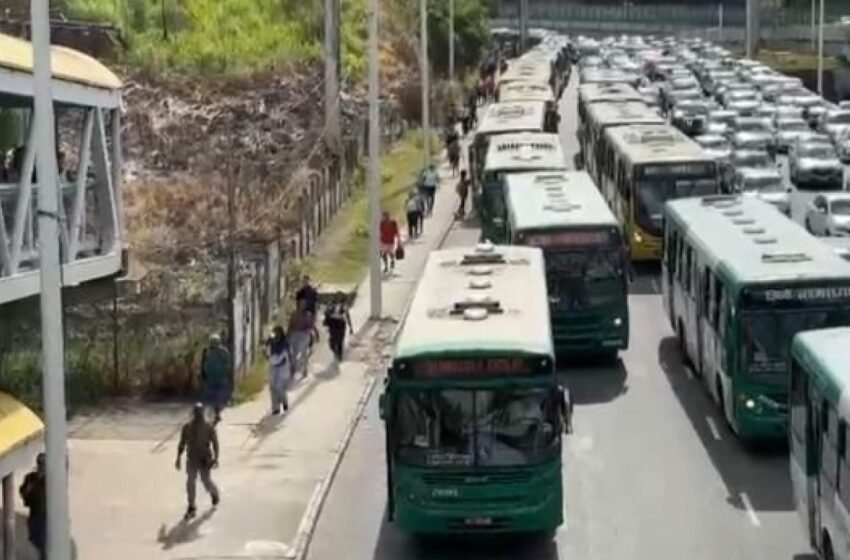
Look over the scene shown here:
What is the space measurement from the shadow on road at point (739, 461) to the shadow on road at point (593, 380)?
101 cm

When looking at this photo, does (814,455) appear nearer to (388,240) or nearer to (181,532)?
(181,532)

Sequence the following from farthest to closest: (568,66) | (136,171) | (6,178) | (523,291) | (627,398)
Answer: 1. (568,66)
2. (136,171)
3. (627,398)
4. (523,291)
5. (6,178)

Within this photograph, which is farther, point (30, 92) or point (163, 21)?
point (163, 21)

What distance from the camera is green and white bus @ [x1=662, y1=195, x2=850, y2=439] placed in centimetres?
2394

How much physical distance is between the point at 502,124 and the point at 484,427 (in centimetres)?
3586

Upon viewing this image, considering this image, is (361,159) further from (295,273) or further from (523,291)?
(523,291)

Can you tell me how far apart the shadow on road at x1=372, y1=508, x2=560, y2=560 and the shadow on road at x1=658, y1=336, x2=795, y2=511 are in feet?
9.47

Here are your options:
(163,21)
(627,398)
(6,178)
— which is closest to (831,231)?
(627,398)

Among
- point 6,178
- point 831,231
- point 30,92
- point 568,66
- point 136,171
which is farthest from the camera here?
point 568,66

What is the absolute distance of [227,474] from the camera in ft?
81.9

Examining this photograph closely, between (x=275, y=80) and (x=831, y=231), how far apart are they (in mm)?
28197

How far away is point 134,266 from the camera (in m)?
36.5

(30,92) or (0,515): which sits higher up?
(30,92)

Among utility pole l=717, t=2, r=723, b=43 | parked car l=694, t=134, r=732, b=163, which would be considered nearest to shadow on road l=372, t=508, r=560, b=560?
parked car l=694, t=134, r=732, b=163
